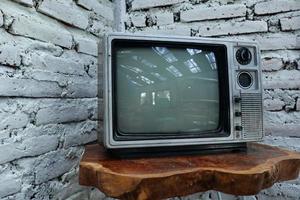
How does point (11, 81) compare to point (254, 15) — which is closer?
point (11, 81)

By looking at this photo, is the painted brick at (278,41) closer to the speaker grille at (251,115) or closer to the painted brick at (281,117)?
the painted brick at (281,117)

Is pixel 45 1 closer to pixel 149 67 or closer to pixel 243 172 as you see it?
pixel 149 67

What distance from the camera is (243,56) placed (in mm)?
771

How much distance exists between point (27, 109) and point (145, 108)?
33 centimetres

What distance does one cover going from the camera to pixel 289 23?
1.03 metres

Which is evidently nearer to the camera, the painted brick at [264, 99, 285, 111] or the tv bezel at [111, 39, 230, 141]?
the tv bezel at [111, 39, 230, 141]

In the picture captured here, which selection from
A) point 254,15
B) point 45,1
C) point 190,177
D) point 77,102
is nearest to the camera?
point 190,177

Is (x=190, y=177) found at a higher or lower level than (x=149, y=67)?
lower

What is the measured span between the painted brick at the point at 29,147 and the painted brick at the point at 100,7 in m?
0.50

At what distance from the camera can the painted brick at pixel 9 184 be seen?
0.70 metres

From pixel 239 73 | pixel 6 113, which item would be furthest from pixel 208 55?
pixel 6 113

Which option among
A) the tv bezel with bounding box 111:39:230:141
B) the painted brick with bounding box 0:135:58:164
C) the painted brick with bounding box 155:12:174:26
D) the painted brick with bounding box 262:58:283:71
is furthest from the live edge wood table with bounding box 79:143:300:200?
the painted brick with bounding box 155:12:174:26

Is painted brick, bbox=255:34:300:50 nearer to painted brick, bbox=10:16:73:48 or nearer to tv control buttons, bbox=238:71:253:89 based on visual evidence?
tv control buttons, bbox=238:71:253:89

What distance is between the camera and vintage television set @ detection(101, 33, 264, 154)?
2.33ft
